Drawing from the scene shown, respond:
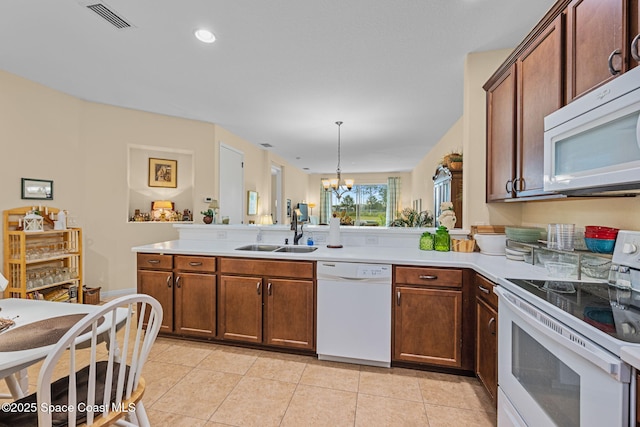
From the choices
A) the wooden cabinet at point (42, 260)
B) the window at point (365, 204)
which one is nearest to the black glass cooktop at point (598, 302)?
the wooden cabinet at point (42, 260)

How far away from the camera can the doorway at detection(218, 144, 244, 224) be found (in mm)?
4789

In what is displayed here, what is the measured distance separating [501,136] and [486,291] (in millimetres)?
1259

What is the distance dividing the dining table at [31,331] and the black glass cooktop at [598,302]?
70.5 inches

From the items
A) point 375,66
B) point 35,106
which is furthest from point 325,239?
point 35,106

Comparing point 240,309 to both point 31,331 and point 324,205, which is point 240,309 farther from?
point 324,205

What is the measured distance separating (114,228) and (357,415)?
3.84 metres

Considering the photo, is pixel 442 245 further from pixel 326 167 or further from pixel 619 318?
pixel 326 167

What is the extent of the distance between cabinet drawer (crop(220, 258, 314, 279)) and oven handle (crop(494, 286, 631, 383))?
1357 millimetres

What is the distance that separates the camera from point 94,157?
3.74 metres

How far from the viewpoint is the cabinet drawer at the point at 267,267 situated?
2.29 metres

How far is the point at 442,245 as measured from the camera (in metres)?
2.54

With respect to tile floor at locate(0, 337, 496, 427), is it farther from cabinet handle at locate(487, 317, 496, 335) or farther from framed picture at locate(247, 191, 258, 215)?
framed picture at locate(247, 191, 258, 215)

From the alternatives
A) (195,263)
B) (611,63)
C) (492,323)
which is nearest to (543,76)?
(611,63)

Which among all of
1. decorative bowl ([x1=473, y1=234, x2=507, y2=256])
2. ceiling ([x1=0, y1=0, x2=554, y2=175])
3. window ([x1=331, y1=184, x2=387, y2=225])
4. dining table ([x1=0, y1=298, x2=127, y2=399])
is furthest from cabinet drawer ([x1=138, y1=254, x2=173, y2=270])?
window ([x1=331, y1=184, x2=387, y2=225])
